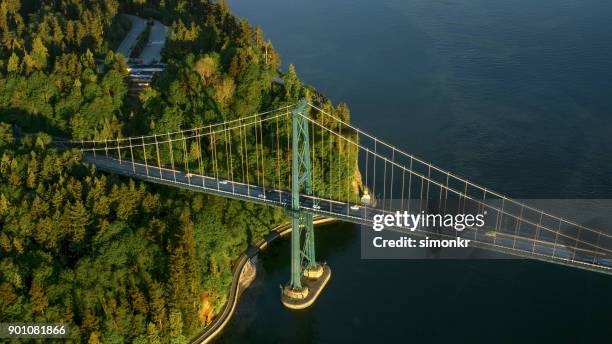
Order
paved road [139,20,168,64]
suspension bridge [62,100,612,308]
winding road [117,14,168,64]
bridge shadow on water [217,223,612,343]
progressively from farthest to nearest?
winding road [117,14,168,64] → paved road [139,20,168,64] → suspension bridge [62,100,612,308] → bridge shadow on water [217,223,612,343]

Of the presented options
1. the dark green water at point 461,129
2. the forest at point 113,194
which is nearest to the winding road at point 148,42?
the forest at point 113,194

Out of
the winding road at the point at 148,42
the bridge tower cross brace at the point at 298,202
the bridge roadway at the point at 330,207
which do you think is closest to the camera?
the bridge roadway at the point at 330,207

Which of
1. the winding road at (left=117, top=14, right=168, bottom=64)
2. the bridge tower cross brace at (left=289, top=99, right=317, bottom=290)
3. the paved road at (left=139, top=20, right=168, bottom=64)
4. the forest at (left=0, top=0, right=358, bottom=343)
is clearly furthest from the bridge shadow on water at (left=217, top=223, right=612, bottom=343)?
the winding road at (left=117, top=14, right=168, bottom=64)

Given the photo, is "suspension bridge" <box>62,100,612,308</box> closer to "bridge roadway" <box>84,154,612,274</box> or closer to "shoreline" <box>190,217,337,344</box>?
"bridge roadway" <box>84,154,612,274</box>

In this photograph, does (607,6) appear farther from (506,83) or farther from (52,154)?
(52,154)

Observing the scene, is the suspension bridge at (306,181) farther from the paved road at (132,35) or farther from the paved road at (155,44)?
the paved road at (132,35)

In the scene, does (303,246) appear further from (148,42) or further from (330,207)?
(148,42)

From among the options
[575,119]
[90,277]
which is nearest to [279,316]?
[90,277]
